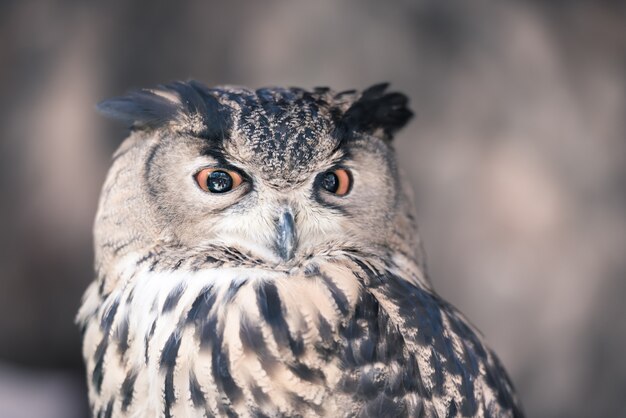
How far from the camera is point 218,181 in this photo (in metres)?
1.31

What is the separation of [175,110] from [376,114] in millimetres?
365

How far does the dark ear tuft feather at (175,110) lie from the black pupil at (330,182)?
0.20m

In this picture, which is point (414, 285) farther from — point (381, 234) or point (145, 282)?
point (145, 282)

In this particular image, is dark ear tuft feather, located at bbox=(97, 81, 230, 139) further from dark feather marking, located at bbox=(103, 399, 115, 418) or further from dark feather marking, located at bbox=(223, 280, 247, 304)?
dark feather marking, located at bbox=(103, 399, 115, 418)

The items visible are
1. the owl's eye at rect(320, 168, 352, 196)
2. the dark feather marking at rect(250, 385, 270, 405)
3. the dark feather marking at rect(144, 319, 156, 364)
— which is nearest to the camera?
the dark feather marking at rect(250, 385, 270, 405)

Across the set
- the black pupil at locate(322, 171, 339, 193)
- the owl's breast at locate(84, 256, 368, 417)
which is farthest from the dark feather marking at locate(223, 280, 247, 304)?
the black pupil at locate(322, 171, 339, 193)

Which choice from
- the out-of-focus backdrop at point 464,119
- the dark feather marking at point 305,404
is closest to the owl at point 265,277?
the dark feather marking at point 305,404

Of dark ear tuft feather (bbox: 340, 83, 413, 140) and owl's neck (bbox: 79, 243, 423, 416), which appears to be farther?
dark ear tuft feather (bbox: 340, 83, 413, 140)

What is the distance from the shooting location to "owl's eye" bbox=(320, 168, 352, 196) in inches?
54.1

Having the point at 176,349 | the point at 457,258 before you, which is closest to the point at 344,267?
the point at 176,349

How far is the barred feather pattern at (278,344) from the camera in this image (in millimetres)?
1183

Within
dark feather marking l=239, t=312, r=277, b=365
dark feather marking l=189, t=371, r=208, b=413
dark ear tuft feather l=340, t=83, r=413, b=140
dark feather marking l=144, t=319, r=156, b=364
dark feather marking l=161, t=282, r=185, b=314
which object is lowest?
dark feather marking l=189, t=371, r=208, b=413

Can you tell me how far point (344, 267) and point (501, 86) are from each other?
1.46 meters

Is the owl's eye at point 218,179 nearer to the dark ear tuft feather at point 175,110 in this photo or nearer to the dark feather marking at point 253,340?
the dark ear tuft feather at point 175,110
